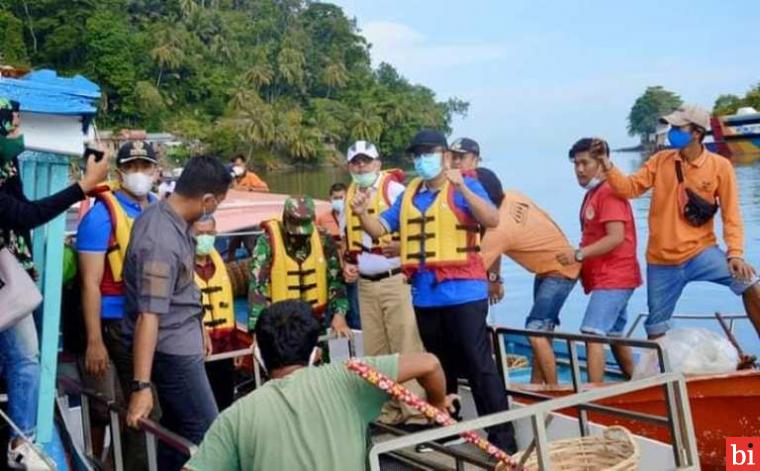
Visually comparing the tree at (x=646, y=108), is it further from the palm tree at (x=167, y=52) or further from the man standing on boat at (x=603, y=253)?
the man standing on boat at (x=603, y=253)

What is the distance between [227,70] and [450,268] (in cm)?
7771

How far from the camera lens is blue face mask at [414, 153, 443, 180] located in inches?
177

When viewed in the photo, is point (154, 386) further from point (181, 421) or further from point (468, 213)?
point (468, 213)

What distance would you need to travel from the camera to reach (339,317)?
5293 mm

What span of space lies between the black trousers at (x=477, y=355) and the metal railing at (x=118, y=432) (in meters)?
1.52

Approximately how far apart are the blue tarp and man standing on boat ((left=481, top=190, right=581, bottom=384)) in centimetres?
273

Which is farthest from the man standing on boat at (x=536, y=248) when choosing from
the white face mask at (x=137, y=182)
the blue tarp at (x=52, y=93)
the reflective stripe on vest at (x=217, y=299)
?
the blue tarp at (x=52, y=93)

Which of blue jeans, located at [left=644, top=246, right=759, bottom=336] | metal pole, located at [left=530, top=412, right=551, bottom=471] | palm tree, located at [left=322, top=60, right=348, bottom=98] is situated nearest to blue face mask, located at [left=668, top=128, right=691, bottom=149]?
blue jeans, located at [left=644, top=246, right=759, bottom=336]

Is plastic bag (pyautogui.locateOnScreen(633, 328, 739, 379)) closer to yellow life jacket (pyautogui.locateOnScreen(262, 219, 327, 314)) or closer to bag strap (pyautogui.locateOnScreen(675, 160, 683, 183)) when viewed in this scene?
bag strap (pyautogui.locateOnScreen(675, 160, 683, 183))

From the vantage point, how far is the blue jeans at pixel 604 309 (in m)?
5.38

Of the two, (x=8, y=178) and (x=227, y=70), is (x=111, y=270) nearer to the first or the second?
(x=8, y=178)

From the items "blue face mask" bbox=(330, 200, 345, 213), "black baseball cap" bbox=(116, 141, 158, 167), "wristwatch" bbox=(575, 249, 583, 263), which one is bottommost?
"wristwatch" bbox=(575, 249, 583, 263)

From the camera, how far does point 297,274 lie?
5.24m

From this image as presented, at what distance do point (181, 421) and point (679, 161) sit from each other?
335 centimetres
